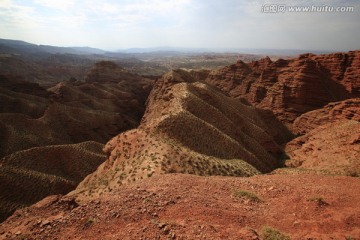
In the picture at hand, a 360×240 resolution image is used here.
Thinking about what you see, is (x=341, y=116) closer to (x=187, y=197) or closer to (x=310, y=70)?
(x=310, y=70)

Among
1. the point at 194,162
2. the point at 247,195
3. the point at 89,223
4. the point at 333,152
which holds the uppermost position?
the point at 247,195

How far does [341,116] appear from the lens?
1715 inches

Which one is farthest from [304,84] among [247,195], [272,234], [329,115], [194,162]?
[272,234]

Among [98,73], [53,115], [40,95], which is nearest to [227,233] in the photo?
[53,115]

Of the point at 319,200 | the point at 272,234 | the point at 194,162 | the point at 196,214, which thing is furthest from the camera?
the point at 194,162

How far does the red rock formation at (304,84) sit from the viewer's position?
5544cm

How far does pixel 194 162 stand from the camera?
20.5 meters

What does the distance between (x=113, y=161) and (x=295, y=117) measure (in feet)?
139

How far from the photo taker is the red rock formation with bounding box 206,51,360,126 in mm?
55438

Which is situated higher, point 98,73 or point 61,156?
point 98,73

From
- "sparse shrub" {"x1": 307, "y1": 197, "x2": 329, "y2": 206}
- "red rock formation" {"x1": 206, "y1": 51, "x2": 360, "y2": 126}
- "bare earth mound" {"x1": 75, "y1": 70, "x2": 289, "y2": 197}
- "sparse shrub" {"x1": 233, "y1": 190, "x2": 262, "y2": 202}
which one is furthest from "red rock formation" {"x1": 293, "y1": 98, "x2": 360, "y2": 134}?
"sparse shrub" {"x1": 233, "y1": 190, "x2": 262, "y2": 202}

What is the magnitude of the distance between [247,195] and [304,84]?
4872 cm

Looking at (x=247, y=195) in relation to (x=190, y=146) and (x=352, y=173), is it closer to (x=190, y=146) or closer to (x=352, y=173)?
(x=352, y=173)

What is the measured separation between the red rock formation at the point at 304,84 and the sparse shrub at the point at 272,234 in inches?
1881
